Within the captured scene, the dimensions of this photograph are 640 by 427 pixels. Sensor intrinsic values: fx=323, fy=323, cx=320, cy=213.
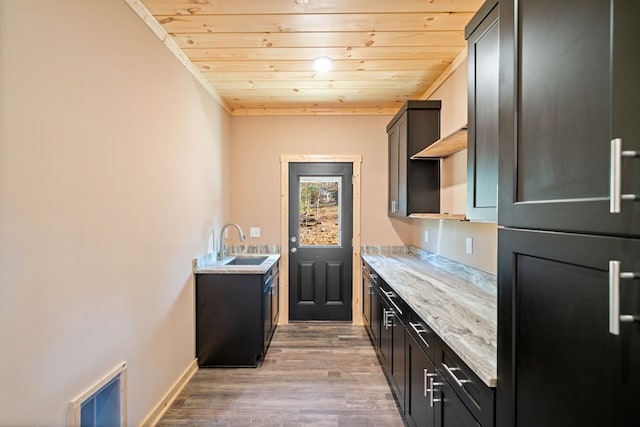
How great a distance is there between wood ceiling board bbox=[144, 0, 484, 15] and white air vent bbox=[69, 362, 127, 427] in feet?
7.08

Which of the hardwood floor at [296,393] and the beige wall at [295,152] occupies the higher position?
the beige wall at [295,152]

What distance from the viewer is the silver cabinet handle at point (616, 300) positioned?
567 millimetres

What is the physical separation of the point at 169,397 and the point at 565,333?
Result: 260cm

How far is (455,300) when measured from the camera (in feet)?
6.42

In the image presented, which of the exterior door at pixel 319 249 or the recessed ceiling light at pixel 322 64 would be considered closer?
the recessed ceiling light at pixel 322 64

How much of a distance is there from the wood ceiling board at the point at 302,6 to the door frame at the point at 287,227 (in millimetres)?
2147

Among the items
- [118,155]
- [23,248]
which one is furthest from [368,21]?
[23,248]

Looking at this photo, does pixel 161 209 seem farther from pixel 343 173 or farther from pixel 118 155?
pixel 343 173

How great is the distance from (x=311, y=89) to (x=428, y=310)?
2.66m

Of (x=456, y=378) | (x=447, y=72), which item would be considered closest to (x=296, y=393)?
(x=456, y=378)

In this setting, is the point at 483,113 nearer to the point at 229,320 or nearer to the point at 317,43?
the point at 317,43

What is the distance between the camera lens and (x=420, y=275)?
8.92ft

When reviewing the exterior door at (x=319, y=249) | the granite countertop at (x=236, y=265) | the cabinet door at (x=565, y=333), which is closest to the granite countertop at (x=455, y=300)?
the cabinet door at (x=565, y=333)

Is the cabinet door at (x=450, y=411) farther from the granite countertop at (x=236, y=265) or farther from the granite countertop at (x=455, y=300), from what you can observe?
the granite countertop at (x=236, y=265)
